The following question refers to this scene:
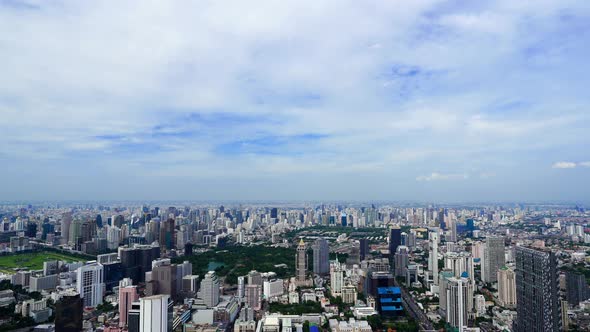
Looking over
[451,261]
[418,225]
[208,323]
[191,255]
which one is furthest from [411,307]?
[418,225]

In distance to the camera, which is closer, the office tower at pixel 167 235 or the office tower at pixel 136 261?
the office tower at pixel 136 261

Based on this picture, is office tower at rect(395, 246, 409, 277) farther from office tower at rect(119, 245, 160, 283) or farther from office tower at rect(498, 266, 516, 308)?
office tower at rect(119, 245, 160, 283)

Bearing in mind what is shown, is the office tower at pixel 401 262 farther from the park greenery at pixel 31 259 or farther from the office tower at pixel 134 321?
the park greenery at pixel 31 259

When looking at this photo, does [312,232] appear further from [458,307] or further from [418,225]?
[458,307]

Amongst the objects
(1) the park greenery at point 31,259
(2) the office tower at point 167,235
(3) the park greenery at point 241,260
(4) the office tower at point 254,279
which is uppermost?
(2) the office tower at point 167,235

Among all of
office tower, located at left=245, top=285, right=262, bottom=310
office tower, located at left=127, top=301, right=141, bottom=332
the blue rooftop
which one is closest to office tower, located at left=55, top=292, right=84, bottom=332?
office tower, located at left=127, top=301, right=141, bottom=332

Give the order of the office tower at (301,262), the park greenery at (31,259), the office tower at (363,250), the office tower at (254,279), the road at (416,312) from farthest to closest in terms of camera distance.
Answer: the office tower at (363,250), the park greenery at (31,259), the office tower at (301,262), the office tower at (254,279), the road at (416,312)

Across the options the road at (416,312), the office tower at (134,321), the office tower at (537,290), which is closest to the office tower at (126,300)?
the office tower at (134,321)

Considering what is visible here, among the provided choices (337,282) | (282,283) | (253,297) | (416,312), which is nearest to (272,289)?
(282,283)

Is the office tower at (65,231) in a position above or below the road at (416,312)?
above
